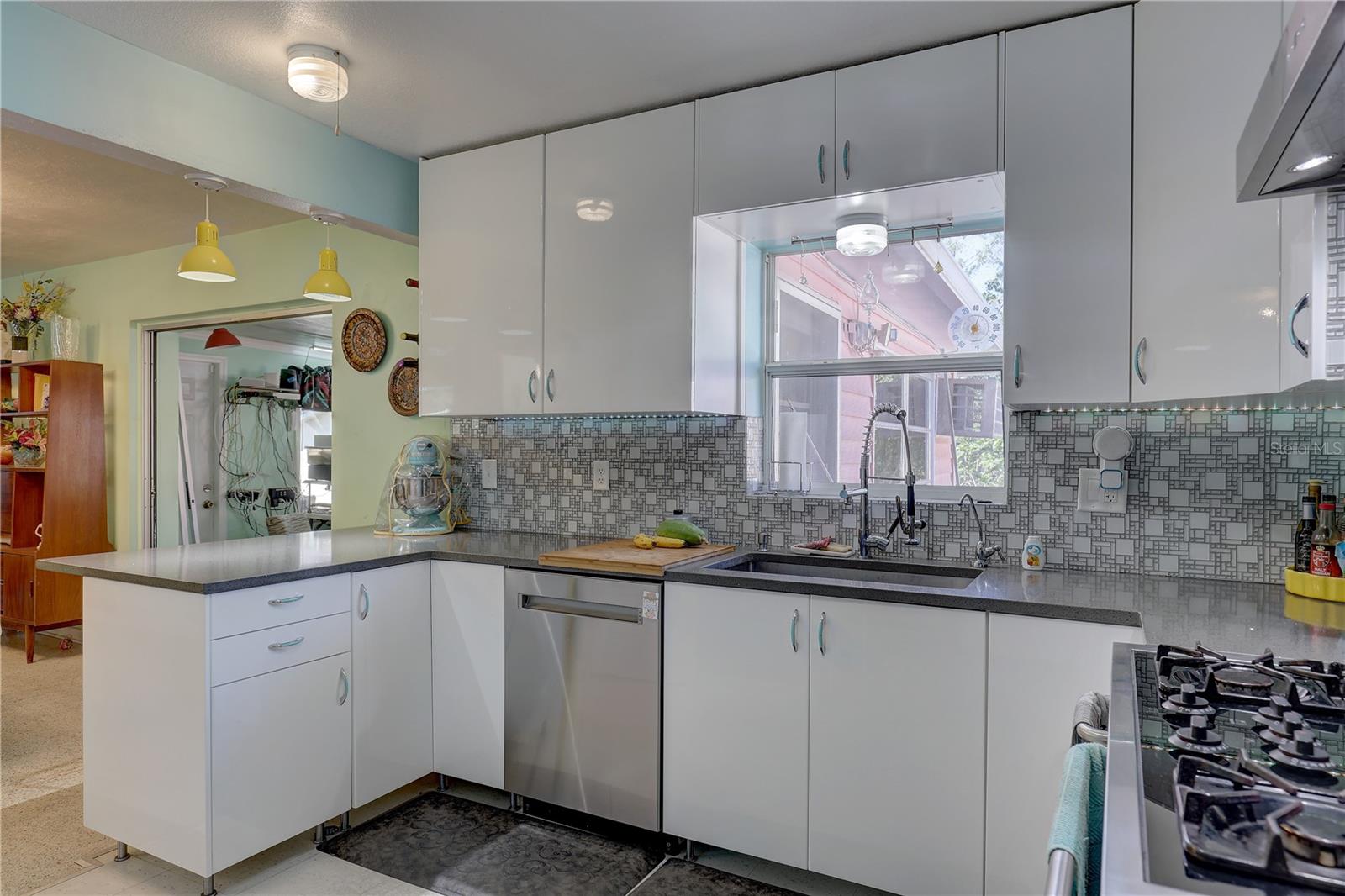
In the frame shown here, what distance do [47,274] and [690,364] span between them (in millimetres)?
5223

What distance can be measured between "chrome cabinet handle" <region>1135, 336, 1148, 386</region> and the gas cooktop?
924mm

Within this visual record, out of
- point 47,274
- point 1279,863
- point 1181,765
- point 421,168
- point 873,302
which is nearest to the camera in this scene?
point 1279,863

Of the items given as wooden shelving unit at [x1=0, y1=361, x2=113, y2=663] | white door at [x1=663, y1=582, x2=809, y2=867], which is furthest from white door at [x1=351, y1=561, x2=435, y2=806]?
wooden shelving unit at [x1=0, y1=361, x2=113, y2=663]

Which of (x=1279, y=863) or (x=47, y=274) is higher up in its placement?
(x=47, y=274)

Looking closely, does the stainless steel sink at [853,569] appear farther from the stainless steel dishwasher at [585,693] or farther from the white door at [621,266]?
the white door at [621,266]

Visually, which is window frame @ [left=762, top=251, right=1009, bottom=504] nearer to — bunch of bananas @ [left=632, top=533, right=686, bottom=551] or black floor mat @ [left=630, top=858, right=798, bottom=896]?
bunch of bananas @ [left=632, top=533, right=686, bottom=551]

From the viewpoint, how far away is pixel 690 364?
8.75 feet

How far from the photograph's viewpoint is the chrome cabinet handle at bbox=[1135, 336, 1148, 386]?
6.70ft

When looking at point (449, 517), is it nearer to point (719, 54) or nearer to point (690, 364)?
point (690, 364)

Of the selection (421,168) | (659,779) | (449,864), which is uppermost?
(421,168)

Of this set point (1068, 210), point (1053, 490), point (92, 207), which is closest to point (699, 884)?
point (1053, 490)

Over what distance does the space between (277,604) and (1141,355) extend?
250 cm

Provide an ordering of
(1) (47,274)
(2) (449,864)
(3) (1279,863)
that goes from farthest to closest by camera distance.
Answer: (1) (47,274), (2) (449,864), (3) (1279,863)

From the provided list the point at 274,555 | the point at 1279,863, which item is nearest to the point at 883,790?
the point at 1279,863
